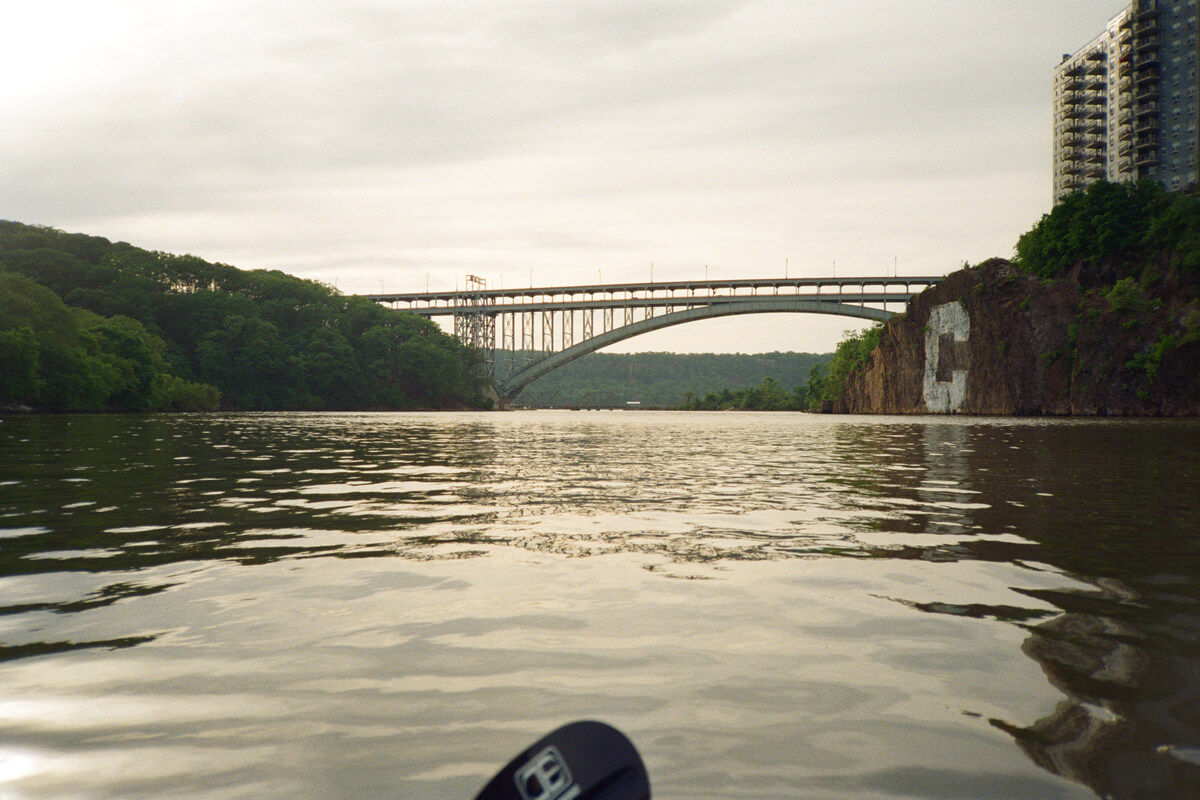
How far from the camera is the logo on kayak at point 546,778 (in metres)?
1.72

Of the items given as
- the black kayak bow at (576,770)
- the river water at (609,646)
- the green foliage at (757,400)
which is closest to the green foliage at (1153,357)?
the river water at (609,646)

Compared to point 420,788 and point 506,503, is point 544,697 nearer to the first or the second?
point 420,788

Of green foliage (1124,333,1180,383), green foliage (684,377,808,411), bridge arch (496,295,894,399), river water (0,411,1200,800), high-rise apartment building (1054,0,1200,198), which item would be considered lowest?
river water (0,411,1200,800)

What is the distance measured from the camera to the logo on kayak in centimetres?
172

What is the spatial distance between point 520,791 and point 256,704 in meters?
1.77

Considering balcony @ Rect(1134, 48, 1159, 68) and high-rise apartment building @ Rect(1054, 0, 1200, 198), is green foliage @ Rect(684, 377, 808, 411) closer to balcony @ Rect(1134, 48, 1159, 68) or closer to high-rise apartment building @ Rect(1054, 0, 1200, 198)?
high-rise apartment building @ Rect(1054, 0, 1200, 198)

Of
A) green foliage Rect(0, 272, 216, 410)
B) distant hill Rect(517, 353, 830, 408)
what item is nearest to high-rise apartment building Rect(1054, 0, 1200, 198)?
distant hill Rect(517, 353, 830, 408)

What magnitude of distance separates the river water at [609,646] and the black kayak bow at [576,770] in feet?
2.51

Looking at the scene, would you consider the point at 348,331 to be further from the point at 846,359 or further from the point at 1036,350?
the point at 1036,350

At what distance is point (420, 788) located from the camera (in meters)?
2.45

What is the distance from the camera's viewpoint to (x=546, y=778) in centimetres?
173

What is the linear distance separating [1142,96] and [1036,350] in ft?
151

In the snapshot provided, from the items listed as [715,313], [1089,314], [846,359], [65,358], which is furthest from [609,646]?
[846,359]

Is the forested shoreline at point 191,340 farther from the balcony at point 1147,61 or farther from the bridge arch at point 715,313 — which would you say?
the balcony at point 1147,61
